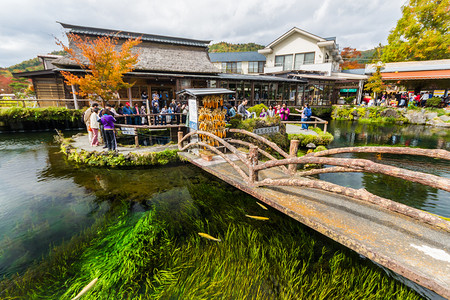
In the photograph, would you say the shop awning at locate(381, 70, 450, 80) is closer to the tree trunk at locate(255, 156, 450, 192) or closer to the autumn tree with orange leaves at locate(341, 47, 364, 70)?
the autumn tree with orange leaves at locate(341, 47, 364, 70)

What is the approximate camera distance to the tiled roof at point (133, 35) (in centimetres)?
1623

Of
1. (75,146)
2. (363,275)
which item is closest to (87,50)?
(75,146)

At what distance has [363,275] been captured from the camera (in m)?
3.40

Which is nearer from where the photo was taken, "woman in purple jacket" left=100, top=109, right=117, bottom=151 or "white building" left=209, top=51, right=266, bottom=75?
"woman in purple jacket" left=100, top=109, right=117, bottom=151

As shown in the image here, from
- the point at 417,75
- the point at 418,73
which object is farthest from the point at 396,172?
the point at 418,73

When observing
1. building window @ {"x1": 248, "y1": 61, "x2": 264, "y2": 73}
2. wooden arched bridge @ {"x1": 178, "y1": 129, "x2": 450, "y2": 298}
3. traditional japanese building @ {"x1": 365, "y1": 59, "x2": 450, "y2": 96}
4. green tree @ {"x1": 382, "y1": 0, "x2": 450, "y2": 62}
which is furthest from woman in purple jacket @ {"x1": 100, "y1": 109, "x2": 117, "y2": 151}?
green tree @ {"x1": 382, "y1": 0, "x2": 450, "y2": 62}

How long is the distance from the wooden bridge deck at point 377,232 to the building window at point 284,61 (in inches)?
1207

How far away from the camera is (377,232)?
9.27 ft

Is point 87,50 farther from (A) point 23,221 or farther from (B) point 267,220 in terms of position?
(B) point 267,220

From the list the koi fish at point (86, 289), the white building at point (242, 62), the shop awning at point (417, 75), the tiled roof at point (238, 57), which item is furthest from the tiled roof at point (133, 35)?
the shop awning at point (417, 75)

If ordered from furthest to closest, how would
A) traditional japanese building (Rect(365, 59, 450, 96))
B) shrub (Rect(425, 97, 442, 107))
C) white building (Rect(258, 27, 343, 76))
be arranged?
1. white building (Rect(258, 27, 343, 76))
2. shrub (Rect(425, 97, 442, 107))
3. traditional japanese building (Rect(365, 59, 450, 96))

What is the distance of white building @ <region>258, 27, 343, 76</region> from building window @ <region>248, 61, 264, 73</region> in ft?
6.97

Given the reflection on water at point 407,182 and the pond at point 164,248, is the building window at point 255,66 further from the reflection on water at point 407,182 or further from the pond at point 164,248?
the pond at point 164,248

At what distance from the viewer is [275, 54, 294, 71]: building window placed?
99.3 feet
